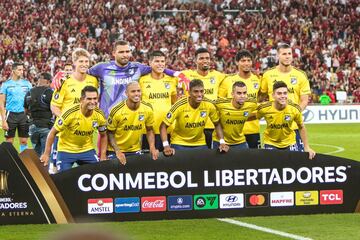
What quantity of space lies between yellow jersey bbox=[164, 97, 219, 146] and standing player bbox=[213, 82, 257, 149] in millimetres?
231

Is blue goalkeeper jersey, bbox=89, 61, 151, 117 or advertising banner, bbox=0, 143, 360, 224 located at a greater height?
blue goalkeeper jersey, bbox=89, 61, 151, 117

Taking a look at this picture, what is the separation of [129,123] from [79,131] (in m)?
0.61

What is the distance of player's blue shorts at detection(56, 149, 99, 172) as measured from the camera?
31.1ft

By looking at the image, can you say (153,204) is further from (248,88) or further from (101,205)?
(248,88)

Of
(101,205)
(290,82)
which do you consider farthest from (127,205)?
(290,82)

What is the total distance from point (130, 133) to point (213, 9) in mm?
33523

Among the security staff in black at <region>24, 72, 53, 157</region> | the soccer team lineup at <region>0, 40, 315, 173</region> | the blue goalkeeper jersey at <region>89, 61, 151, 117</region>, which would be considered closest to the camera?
the soccer team lineup at <region>0, 40, 315, 173</region>

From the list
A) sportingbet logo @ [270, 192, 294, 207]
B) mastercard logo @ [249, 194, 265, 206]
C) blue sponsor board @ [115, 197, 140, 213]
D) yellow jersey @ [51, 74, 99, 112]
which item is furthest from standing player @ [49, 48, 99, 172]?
sportingbet logo @ [270, 192, 294, 207]

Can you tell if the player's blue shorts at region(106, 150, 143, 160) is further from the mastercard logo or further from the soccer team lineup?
the mastercard logo

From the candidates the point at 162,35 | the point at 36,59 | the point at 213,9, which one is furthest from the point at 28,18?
the point at 213,9

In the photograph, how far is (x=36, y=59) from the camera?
3475 cm

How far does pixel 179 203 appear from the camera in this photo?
9352 mm

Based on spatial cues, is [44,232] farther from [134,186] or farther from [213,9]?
[213,9]

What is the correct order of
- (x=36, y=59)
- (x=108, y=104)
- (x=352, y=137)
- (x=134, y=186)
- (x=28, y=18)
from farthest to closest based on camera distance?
(x=28, y=18), (x=36, y=59), (x=352, y=137), (x=108, y=104), (x=134, y=186)
